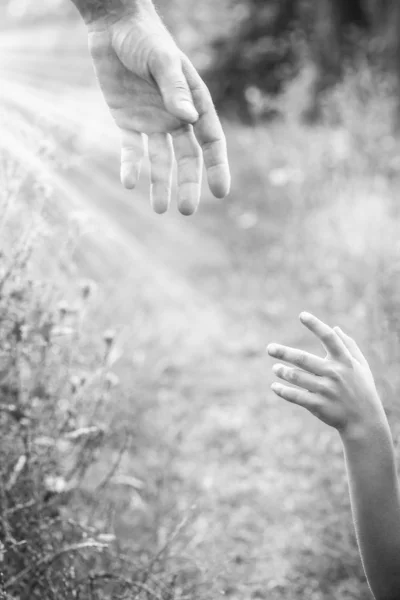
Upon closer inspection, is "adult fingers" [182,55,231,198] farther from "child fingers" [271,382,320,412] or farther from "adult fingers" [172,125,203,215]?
"child fingers" [271,382,320,412]

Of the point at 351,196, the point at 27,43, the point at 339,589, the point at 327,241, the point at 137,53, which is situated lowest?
the point at 339,589

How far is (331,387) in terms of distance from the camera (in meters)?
1.32

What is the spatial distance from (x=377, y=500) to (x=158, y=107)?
1196 millimetres

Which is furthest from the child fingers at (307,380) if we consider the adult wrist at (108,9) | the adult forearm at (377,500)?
the adult wrist at (108,9)

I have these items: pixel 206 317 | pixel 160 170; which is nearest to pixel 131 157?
pixel 160 170

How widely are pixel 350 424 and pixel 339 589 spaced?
1.07m

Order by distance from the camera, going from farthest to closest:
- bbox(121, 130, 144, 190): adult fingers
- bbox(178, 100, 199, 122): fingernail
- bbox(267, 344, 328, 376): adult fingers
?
bbox(121, 130, 144, 190): adult fingers < bbox(178, 100, 199, 122): fingernail < bbox(267, 344, 328, 376): adult fingers

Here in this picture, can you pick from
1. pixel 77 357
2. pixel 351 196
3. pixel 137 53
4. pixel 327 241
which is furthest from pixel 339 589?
pixel 351 196

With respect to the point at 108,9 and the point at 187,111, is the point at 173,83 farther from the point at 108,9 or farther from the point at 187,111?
the point at 108,9

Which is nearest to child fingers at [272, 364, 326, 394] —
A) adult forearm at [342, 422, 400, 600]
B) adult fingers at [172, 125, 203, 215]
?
adult forearm at [342, 422, 400, 600]

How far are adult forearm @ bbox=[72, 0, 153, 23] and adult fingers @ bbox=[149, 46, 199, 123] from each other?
0.28 metres

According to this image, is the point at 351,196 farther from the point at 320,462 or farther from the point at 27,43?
the point at 27,43

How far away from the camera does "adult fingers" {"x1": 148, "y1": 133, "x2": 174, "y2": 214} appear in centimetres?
150

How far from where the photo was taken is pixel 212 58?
24.0 feet
